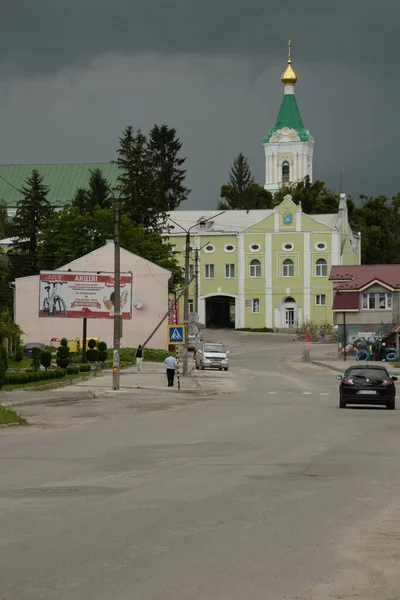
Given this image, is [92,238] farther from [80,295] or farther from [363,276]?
[80,295]

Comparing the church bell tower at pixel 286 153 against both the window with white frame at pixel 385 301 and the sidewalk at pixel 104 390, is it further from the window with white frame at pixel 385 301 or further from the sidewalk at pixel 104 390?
the sidewalk at pixel 104 390

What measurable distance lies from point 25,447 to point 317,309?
10168 centimetres

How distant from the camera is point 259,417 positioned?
30.6m

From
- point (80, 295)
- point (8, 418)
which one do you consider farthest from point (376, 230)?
point (8, 418)

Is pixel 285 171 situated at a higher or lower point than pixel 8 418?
higher

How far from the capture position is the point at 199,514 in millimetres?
12086

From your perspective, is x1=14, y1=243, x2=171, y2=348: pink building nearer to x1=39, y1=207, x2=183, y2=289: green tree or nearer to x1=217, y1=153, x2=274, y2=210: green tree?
x1=39, y1=207, x2=183, y2=289: green tree

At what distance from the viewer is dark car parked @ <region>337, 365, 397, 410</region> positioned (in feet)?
116

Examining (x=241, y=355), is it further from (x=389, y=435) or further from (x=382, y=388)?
(x=389, y=435)

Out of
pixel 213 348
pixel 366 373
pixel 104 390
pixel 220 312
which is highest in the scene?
pixel 220 312

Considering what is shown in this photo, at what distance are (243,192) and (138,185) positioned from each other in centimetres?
3491

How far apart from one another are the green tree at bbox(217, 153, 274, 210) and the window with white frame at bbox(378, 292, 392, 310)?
58.0 metres

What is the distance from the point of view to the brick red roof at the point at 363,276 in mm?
89375

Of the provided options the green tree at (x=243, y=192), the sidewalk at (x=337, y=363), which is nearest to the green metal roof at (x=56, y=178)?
the green tree at (x=243, y=192)
